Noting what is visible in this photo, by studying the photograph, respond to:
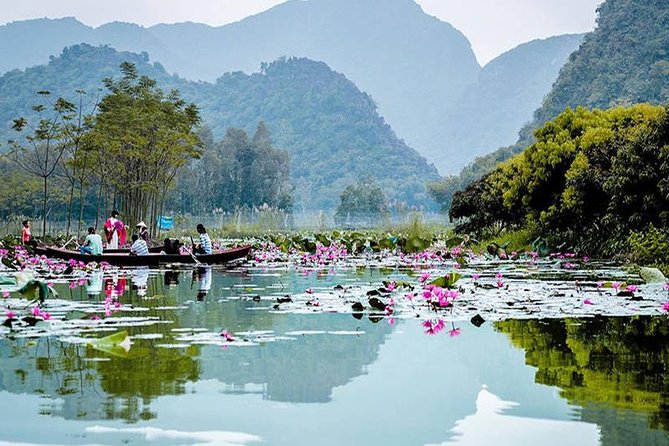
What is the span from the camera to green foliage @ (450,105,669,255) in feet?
61.4

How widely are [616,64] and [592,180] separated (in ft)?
217

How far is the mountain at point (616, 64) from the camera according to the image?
3091 inches

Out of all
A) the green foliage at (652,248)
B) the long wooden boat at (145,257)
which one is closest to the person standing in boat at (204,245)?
the long wooden boat at (145,257)

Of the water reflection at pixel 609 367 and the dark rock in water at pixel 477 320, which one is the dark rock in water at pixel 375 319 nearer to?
the dark rock in water at pixel 477 320

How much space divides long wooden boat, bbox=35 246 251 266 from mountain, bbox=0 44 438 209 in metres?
103

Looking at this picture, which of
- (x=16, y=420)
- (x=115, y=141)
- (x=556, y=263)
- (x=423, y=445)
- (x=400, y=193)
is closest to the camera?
(x=423, y=445)

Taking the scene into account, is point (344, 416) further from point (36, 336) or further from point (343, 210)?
point (343, 210)

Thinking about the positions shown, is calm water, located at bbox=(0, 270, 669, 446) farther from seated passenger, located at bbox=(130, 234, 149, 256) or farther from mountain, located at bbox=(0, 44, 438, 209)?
mountain, located at bbox=(0, 44, 438, 209)

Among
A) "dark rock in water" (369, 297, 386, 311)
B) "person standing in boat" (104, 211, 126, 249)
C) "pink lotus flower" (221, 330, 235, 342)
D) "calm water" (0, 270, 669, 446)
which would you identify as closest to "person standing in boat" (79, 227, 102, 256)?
"person standing in boat" (104, 211, 126, 249)

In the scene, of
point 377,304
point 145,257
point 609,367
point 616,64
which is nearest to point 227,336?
point 377,304

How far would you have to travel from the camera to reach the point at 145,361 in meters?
6.89

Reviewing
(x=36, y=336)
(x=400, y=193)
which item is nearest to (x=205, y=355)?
(x=36, y=336)

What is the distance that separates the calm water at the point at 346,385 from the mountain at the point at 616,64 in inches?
2823

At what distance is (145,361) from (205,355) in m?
0.53
